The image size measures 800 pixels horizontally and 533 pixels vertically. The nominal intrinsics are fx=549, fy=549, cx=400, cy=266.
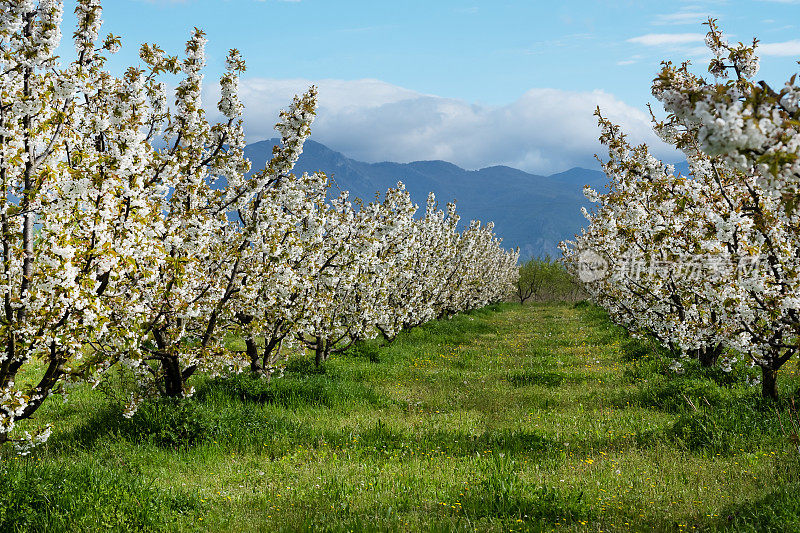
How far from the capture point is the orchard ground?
20.2ft

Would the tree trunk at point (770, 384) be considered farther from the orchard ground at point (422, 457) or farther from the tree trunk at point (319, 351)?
the tree trunk at point (319, 351)

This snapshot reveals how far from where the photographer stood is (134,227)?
661 cm

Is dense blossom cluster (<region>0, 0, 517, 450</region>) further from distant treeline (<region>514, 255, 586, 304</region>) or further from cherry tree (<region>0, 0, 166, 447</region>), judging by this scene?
distant treeline (<region>514, 255, 586, 304</region>)

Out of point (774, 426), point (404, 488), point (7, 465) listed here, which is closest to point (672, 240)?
point (774, 426)

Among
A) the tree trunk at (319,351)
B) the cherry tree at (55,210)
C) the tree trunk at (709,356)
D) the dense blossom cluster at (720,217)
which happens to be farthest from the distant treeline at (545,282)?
the cherry tree at (55,210)

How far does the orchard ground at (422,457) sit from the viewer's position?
242 inches

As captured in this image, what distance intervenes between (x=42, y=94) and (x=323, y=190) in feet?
23.3

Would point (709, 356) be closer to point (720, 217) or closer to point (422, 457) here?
point (720, 217)

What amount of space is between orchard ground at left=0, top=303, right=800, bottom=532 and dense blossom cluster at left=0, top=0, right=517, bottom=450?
0.97 m

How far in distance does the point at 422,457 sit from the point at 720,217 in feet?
19.3

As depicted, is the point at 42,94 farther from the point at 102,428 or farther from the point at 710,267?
the point at 710,267

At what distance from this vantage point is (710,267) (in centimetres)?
861

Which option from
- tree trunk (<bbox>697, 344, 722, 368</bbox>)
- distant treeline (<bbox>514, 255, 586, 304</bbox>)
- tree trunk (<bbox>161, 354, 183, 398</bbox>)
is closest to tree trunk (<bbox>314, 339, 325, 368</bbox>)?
tree trunk (<bbox>161, 354, 183, 398</bbox>)

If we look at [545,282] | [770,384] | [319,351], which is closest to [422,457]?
[770,384]
